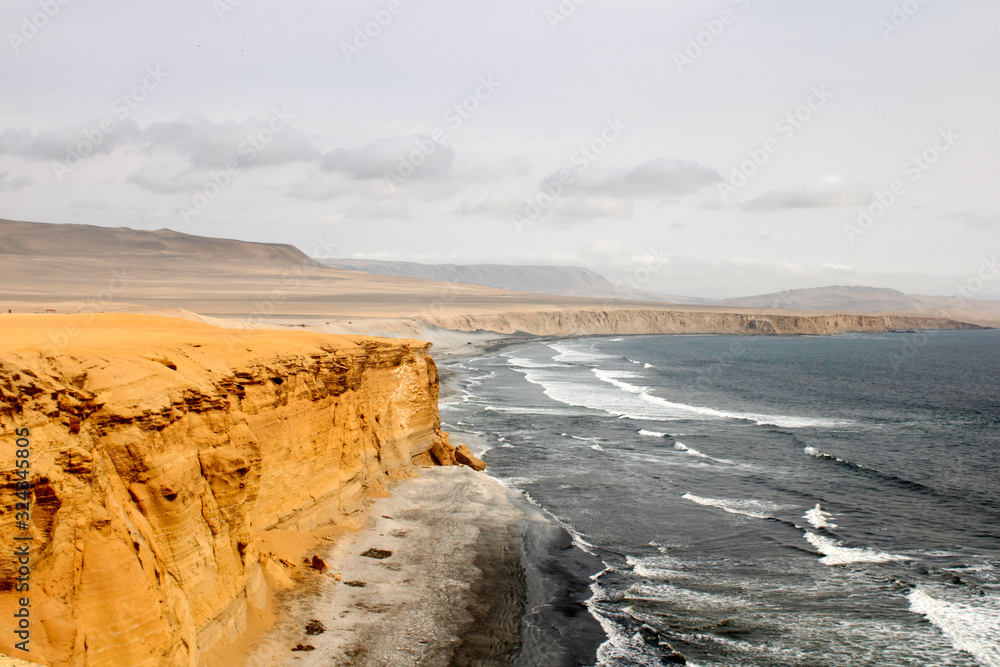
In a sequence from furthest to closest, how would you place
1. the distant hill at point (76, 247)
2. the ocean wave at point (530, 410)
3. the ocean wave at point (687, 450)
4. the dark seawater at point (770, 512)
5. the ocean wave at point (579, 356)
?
the distant hill at point (76, 247) → the ocean wave at point (579, 356) → the ocean wave at point (530, 410) → the ocean wave at point (687, 450) → the dark seawater at point (770, 512)

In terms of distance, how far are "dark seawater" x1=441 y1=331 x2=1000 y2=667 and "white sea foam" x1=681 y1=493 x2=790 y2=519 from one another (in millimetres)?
110

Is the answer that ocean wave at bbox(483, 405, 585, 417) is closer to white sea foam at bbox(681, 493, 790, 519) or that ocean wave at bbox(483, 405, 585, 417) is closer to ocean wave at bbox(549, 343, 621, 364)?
white sea foam at bbox(681, 493, 790, 519)

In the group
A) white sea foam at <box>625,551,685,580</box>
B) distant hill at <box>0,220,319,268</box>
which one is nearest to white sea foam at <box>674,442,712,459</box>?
white sea foam at <box>625,551,685,580</box>

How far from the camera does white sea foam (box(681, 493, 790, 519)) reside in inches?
890

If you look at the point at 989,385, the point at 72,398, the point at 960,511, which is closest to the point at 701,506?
the point at 960,511

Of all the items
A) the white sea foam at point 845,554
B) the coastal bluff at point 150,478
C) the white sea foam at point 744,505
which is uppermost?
the coastal bluff at point 150,478

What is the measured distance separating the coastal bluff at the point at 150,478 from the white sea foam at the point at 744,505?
13229mm

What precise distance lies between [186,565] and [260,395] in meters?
5.04

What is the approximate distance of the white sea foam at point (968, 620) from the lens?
13.5m

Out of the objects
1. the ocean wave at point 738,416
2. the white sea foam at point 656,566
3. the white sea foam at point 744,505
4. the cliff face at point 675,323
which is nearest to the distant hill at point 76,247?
the cliff face at point 675,323

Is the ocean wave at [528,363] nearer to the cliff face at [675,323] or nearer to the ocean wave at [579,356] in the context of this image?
the ocean wave at [579,356]

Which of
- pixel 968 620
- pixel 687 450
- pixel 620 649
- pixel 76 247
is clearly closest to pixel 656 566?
pixel 620 649

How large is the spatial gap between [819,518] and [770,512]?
58.3 inches

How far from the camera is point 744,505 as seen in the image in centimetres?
2348
